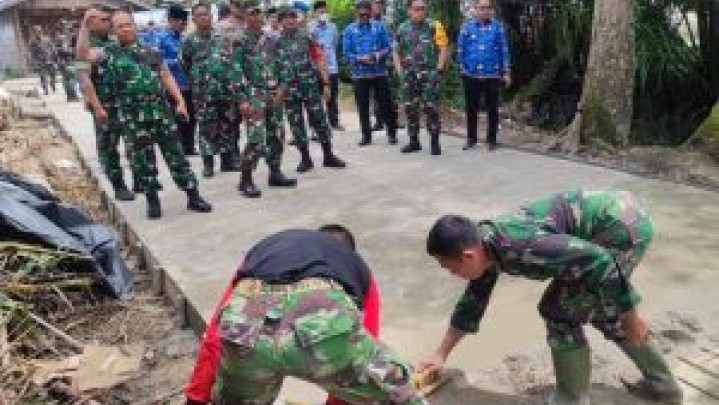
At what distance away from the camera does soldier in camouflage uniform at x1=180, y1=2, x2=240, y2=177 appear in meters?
7.89

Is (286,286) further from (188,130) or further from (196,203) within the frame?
(188,130)

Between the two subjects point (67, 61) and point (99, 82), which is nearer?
point (99, 82)

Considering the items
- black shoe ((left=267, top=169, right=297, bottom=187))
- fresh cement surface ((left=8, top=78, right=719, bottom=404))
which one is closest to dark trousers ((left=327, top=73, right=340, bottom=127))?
fresh cement surface ((left=8, top=78, right=719, bottom=404))

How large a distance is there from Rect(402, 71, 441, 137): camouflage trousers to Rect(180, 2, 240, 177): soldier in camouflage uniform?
1.71 metres

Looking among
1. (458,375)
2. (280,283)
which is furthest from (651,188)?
(280,283)

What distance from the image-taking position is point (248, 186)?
699 cm

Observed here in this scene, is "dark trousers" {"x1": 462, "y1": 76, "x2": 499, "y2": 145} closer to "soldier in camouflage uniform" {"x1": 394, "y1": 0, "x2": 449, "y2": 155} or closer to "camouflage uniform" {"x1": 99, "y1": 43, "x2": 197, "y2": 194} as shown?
"soldier in camouflage uniform" {"x1": 394, "y1": 0, "x2": 449, "y2": 155}

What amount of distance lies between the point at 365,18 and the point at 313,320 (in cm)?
684

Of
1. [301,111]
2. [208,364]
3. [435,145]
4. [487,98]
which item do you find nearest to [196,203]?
[301,111]

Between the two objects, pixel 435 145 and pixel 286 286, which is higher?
pixel 286 286

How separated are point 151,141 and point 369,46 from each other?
3.34 metres

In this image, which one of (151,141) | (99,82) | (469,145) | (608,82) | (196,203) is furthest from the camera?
(469,145)

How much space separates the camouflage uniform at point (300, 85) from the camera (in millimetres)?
7664

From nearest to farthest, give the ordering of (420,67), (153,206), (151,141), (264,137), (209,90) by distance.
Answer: (151,141), (153,206), (264,137), (209,90), (420,67)
